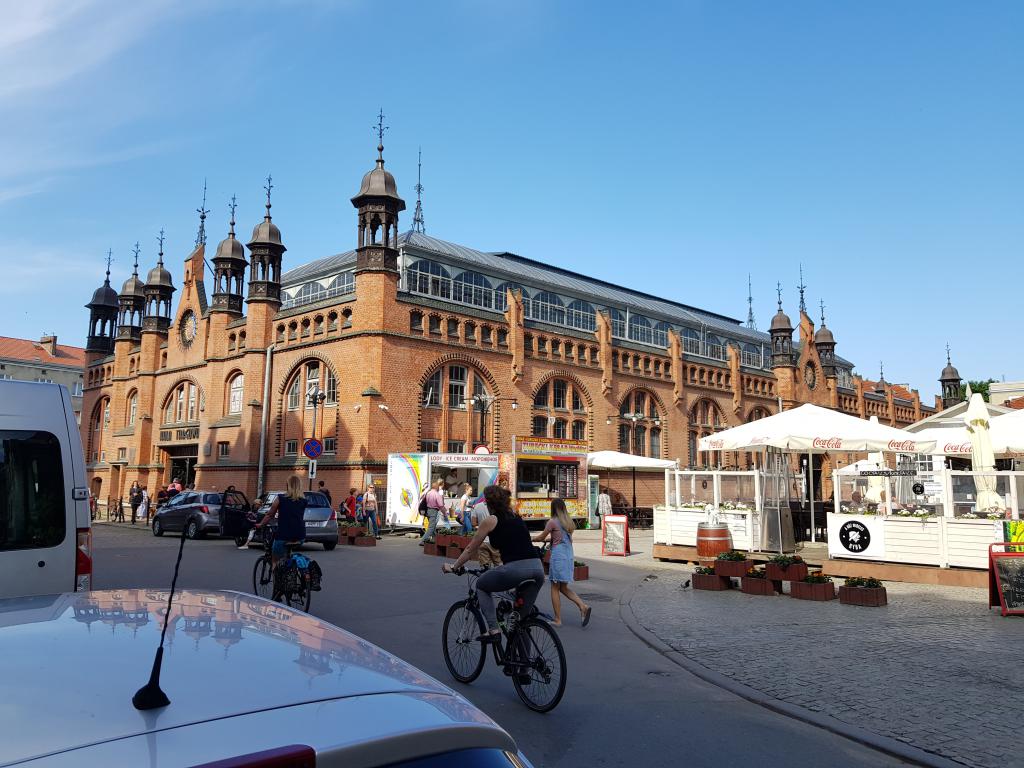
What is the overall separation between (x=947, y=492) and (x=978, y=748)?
9408mm

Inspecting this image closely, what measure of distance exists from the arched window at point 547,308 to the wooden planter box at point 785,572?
2897 centimetres

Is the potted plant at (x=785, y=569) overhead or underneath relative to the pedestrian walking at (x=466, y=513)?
underneath

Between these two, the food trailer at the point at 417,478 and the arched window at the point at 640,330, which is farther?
the arched window at the point at 640,330

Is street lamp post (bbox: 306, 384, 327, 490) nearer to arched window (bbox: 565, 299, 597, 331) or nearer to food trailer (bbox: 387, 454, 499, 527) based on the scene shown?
food trailer (bbox: 387, 454, 499, 527)

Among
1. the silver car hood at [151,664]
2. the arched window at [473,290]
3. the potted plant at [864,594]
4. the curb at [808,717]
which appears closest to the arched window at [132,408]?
the arched window at [473,290]

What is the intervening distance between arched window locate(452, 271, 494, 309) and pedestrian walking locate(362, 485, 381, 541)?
13.3 m

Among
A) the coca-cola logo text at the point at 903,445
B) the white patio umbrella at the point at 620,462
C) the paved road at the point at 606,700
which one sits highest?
the white patio umbrella at the point at 620,462

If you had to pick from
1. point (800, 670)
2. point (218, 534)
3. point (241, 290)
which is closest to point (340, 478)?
point (218, 534)

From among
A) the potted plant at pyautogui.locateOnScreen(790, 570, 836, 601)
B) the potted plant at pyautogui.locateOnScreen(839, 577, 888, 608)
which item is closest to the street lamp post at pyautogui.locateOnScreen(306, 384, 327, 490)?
the potted plant at pyautogui.locateOnScreen(790, 570, 836, 601)

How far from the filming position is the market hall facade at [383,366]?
104 ft

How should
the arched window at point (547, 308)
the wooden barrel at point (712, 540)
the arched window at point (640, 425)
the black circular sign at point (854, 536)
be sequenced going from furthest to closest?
the arched window at point (640, 425)
the arched window at point (547, 308)
the wooden barrel at point (712, 540)
the black circular sign at point (854, 536)

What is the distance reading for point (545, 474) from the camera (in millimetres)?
31297

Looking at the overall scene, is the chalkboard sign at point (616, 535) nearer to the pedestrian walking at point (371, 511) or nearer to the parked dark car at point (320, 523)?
the parked dark car at point (320, 523)

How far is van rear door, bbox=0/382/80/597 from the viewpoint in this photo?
6156mm
